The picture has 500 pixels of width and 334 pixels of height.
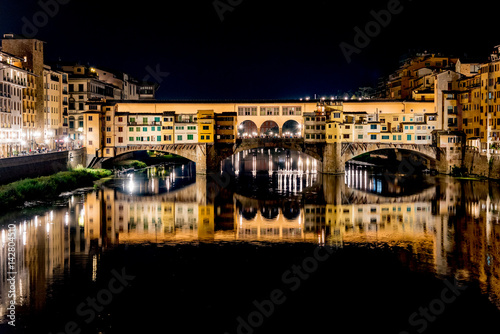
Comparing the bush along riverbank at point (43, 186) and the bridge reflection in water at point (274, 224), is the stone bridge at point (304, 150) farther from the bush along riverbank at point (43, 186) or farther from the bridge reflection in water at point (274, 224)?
the bush along riverbank at point (43, 186)

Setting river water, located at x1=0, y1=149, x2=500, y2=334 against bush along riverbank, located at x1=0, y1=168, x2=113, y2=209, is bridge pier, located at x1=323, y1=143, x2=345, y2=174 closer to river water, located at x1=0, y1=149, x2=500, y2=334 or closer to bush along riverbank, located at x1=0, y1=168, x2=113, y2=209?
river water, located at x1=0, y1=149, x2=500, y2=334

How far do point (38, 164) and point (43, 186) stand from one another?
13.0ft

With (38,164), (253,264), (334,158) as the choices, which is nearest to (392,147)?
(334,158)

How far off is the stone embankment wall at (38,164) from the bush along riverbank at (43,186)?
2.55 feet

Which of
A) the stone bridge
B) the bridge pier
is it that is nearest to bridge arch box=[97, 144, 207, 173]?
the stone bridge

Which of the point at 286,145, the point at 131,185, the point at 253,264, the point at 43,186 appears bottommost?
the point at 253,264

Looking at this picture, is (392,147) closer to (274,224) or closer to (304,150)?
(304,150)

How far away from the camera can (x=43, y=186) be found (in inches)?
1330

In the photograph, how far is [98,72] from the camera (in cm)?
6900

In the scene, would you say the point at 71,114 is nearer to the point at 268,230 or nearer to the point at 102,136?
the point at 102,136

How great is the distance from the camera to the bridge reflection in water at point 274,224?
65.2 ft

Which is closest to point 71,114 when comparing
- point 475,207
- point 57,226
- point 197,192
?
point 197,192

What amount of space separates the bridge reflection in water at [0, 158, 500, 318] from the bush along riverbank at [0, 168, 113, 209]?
181 centimetres

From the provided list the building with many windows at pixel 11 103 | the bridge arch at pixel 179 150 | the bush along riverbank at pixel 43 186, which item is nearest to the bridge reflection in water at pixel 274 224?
the bush along riverbank at pixel 43 186
